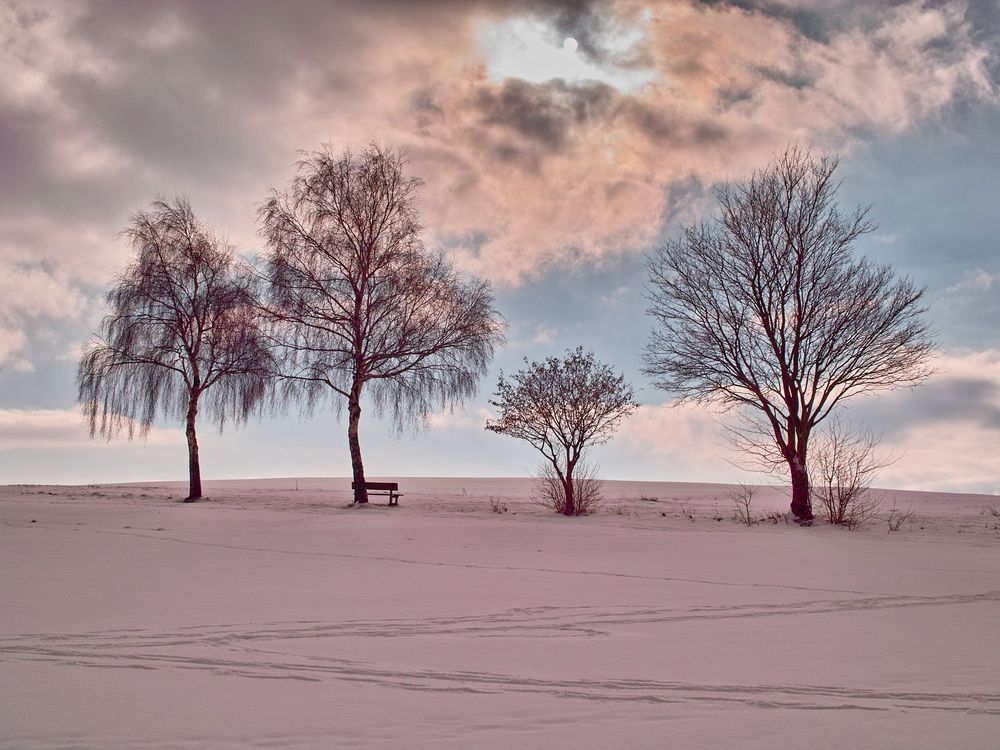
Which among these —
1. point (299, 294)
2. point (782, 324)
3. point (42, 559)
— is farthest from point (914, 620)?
point (299, 294)

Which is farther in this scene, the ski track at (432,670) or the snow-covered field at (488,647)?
the ski track at (432,670)

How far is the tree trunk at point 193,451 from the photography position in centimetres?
2634

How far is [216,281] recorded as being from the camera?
86.5ft

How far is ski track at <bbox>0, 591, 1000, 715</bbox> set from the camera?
4.39 meters

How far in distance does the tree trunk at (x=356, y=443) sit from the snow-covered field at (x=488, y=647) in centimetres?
1191

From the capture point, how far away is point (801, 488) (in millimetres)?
20031

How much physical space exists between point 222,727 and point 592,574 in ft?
A: 21.8

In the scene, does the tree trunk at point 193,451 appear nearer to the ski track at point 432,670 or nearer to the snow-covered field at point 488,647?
the snow-covered field at point 488,647

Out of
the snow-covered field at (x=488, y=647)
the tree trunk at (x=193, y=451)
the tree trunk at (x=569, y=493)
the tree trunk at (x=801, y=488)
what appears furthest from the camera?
the tree trunk at (x=193, y=451)

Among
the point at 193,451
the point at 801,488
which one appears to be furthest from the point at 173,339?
the point at 801,488

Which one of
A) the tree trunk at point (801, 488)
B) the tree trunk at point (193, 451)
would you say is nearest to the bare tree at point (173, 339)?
the tree trunk at point (193, 451)

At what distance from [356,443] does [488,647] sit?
20.2 m

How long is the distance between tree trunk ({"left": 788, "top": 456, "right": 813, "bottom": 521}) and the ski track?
1388 centimetres

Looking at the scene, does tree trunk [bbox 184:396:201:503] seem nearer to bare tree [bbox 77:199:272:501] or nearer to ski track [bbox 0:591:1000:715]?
bare tree [bbox 77:199:272:501]
